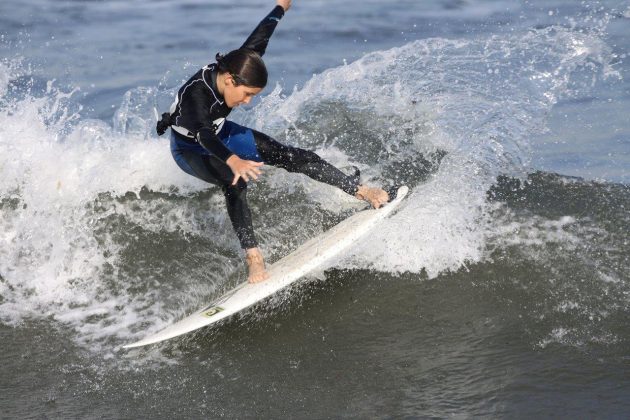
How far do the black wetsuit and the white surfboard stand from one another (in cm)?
25

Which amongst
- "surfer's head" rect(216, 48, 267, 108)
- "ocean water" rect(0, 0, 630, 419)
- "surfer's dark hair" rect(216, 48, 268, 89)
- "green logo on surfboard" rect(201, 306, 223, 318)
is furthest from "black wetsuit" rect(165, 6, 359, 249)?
"ocean water" rect(0, 0, 630, 419)

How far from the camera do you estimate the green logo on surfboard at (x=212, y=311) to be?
16.1 ft

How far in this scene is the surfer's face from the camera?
4938mm

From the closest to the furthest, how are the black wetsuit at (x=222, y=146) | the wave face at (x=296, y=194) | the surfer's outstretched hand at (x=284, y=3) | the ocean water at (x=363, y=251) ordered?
the ocean water at (x=363, y=251)
the black wetsuit at (x=222, y=146)
the wave face at (x=296, y=194)
the surfer's outstretched hand at (x=284, y=3)

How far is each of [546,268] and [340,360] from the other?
1.70m

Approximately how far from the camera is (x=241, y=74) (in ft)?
16.0

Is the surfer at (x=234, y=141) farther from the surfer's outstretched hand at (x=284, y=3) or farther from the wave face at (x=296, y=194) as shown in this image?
the wave face at (x=296, y=194)

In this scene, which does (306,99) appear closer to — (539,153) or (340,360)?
(539,153)

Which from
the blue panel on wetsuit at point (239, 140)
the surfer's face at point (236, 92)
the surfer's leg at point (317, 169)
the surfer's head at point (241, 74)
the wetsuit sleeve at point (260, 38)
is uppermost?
the wetsuit sleeve at point (260, 38)

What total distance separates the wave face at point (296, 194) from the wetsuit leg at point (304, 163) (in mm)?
493

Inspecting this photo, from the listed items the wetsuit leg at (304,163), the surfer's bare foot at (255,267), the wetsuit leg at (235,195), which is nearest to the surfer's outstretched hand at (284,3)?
the wetsuit leg at (304,163)

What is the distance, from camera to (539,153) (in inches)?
313

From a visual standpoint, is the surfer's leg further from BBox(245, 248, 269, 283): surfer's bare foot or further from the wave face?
BBox(245, 248, 269, 283): surfer's bare foot

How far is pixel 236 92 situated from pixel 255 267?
1.10m
